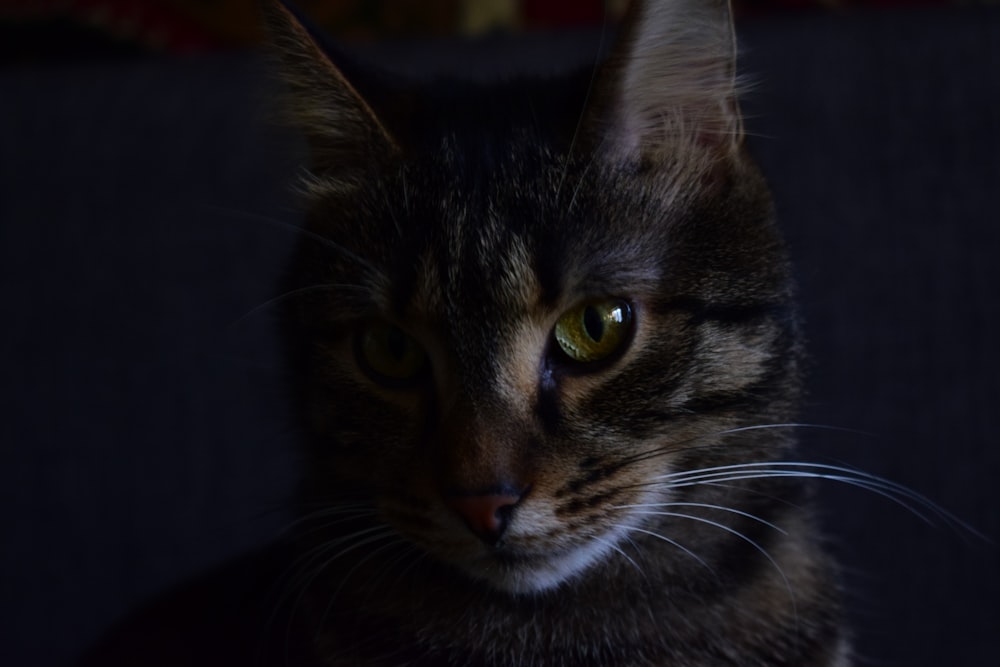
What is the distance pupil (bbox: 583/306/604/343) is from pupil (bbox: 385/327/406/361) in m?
0.14

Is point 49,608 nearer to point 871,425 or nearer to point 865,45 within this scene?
point 871,425

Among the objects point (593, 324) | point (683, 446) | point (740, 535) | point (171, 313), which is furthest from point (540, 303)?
point (171, 313)

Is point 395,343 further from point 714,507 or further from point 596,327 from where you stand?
point 714,507

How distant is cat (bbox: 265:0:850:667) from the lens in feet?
2.43

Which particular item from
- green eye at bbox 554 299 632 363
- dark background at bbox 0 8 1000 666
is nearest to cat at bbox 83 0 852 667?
green eye at bbox 554 299 632 363

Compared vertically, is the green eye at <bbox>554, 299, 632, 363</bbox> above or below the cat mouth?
above

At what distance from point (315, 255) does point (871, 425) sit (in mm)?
836

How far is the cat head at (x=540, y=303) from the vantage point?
0.73 metres

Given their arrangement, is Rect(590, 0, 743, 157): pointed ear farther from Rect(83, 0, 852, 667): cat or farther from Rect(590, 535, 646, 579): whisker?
Rect(590, 535, 646, 579): whisker

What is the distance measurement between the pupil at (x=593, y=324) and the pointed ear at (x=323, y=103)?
0.22 meters

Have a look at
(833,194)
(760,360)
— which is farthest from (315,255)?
(833,194)

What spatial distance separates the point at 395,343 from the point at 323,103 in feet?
0.71

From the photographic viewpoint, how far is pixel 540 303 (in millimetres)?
756

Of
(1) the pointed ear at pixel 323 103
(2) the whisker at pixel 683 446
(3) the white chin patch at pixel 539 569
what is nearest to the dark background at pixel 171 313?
(1) the pointed ear at pixel 323 103
